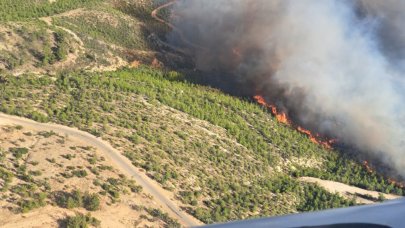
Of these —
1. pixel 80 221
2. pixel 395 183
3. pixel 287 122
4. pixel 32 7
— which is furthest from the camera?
pixel 32 7

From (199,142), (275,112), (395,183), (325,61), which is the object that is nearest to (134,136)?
(199,142)

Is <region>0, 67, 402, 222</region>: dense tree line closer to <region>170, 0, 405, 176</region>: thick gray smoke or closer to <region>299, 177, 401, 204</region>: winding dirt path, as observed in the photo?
<region>299, 177, 401, 204</region>: winding dirt path

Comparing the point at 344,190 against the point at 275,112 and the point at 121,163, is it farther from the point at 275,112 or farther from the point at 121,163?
the point at 121,163

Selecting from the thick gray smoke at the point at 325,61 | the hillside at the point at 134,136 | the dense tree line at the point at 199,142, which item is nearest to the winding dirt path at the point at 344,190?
the hillside at the point at 134,136

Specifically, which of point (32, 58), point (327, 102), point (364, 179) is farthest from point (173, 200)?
point (327, 102)

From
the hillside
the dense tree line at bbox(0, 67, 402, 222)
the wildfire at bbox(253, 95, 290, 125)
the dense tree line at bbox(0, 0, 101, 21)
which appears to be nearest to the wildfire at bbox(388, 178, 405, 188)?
the hillside

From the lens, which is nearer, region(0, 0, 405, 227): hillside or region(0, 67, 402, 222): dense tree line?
region(0, 0, 405, 227): hillside

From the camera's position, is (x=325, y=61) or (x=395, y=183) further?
(x=325, y=61)
